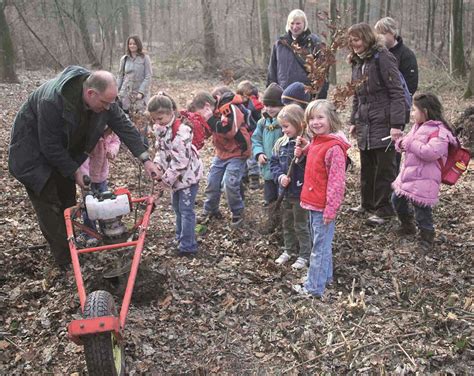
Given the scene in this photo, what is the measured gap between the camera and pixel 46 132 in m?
4.47

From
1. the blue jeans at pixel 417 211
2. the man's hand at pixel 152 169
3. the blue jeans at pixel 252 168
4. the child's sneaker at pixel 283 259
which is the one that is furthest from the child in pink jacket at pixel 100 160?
the blue jeans at pixel 417 211

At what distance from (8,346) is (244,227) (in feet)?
10.5

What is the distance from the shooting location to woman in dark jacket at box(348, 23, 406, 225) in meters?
5.65

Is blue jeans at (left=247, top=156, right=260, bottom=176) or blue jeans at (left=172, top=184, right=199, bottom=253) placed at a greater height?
blue jeans at (left=172, top=184, right=199, bottom=253)

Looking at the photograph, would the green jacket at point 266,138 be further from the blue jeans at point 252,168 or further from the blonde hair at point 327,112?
the blue jeans at point 252,168

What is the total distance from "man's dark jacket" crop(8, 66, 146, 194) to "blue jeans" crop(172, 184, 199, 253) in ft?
3.73

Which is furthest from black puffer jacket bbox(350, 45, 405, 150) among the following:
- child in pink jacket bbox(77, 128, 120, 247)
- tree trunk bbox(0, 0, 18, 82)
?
tree trunk bbox(0, 0, 18, 82)

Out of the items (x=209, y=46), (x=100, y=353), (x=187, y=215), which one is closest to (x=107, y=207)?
(x=187, y=215)

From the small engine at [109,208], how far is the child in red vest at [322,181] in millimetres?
1659

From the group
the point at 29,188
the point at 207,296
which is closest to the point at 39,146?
the point at 29,188

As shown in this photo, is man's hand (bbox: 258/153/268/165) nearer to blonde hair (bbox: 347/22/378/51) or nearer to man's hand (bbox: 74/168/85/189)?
blonde hair (bbox: 347/22/378/51)

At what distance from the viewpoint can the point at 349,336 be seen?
400cm

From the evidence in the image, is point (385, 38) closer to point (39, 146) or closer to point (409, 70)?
point (409, 70)

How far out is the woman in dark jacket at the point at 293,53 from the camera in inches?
256
